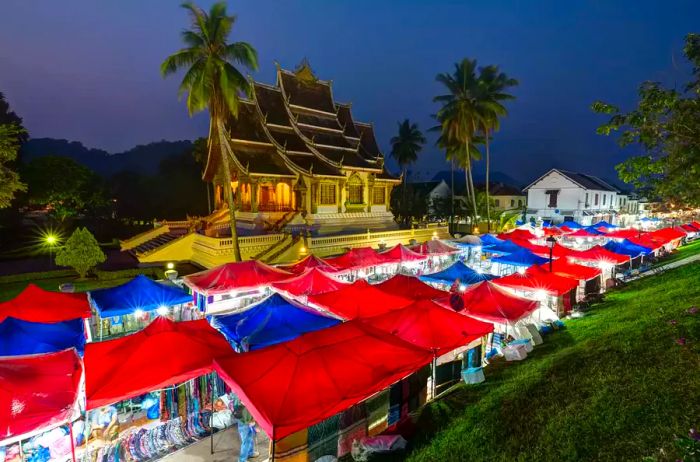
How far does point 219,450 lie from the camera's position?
24.9 feet

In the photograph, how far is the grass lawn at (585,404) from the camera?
222 inches

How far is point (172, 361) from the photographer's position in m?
7.77

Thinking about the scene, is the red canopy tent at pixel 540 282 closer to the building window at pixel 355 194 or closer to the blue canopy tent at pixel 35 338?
the blue canopy tent at pixel 35 338

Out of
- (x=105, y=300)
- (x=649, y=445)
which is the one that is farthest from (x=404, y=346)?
(x=105, y=300)

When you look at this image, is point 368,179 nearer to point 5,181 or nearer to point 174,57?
point 174,57

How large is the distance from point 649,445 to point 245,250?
70.4 ft

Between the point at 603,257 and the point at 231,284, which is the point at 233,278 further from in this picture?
the point at 603,257

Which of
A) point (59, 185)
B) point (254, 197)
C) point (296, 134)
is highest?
point (296, 134)

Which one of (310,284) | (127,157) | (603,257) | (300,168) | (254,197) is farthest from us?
(127,157)

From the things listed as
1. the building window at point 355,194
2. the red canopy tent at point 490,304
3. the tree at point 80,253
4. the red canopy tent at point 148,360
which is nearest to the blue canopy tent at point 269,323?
the red canopy tent at point 148,360

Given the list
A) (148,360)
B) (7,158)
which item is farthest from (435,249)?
(7,158)

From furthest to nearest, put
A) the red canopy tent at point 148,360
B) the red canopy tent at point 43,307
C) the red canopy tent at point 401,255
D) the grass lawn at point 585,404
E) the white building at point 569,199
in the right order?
the white building at point 569,199 < the red canopy tent at point 401,255 < the red canopy tent at point 43,307 < the red canopy tent at point 148,360 < the grass lawn at point 585,404

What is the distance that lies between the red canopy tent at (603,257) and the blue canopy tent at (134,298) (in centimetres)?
1956

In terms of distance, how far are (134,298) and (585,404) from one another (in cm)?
1372
